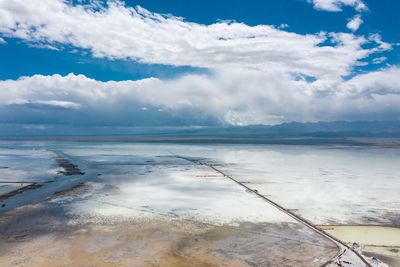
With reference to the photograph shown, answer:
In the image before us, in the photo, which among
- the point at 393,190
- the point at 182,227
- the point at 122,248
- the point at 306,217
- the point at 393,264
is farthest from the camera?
the point at 393,190

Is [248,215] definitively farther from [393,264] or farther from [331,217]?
[393,264]

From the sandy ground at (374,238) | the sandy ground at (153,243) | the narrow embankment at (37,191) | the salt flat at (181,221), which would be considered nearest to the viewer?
the sandy ground at (153,243)

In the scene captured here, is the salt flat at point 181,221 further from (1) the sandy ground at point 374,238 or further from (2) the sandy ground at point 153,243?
(1) the sandy ground at point 374,238

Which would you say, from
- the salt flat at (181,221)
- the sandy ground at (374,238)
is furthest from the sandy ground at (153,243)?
the sandy ground at (374,238)

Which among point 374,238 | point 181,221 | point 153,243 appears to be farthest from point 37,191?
point 374,238

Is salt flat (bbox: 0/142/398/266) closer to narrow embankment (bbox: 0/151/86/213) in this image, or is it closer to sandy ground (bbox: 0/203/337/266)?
sandy ground (bbox: 0/203/337/266)

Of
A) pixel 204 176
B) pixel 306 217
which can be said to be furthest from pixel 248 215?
pixel 204 176

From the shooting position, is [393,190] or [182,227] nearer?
[182,227]

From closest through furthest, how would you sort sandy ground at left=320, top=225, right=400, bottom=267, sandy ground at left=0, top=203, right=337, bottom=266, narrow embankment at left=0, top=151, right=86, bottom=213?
1. sandy ground at left=0, top=203, right=337, bottom=266
2. sandy ground at left=320, top=225, right=400, bottom=267
3. narrow embankment at left=0, top=151, right=86, bottom=213

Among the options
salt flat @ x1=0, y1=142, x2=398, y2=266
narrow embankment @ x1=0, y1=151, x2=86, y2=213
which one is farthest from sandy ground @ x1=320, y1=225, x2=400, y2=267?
narrow embankment @ x1=0, y1=151, x2=86, y2=213
